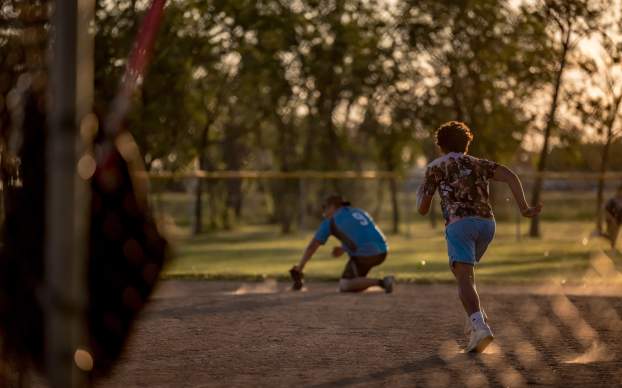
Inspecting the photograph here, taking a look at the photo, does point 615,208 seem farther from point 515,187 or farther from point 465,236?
point 465,236

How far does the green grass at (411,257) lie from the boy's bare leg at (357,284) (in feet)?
7.08

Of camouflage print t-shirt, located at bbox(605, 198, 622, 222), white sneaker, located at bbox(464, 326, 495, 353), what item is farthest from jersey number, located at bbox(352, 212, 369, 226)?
camouflage print t-shirt, located at bbox(605, 198, 622, 222)

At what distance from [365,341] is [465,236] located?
1.19 metres

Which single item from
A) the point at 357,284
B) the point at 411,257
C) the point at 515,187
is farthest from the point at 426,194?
the point at 411,257

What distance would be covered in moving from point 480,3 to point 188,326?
26.6 meters

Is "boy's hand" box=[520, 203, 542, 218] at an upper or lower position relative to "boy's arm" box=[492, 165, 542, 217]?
lower

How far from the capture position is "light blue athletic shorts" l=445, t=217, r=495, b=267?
27.5 feet

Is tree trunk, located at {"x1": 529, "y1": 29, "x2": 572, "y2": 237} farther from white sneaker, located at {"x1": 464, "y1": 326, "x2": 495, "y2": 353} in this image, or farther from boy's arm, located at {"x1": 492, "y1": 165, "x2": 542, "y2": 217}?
white sneaker, located at {"x1": 464, "y1": 326, "x2": 495, "y2": 353}

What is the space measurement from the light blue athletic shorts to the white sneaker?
53 cm

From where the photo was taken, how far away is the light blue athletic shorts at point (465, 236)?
27.5 feet

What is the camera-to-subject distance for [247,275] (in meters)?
16.7

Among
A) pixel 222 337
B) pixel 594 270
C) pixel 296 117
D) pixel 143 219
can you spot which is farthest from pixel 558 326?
pixel 296 117

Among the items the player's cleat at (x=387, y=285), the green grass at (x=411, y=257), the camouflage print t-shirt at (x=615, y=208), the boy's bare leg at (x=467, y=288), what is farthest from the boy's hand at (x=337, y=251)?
the camouflage print t-shirt at (x=615, y=208)

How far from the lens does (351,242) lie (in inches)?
551
